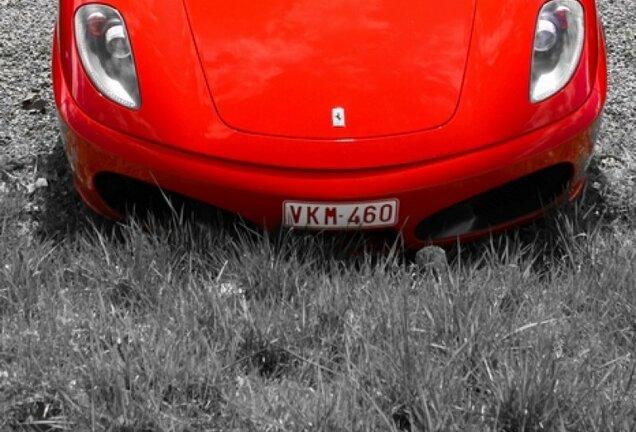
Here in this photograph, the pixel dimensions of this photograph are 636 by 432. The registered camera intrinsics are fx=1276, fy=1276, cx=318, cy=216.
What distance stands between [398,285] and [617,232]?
2.60 ft

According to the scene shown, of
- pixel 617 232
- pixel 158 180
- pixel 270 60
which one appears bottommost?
pixel 617 232

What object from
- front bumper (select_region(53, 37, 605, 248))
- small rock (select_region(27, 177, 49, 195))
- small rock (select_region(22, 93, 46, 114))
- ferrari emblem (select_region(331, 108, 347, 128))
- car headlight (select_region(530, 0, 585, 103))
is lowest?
small rock (select_region(27, 177, 49, 195))

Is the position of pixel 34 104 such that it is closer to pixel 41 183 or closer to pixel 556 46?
pixel 41 183

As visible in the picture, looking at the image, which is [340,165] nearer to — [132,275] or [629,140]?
[132,275]

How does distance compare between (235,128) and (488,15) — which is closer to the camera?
(235,128)

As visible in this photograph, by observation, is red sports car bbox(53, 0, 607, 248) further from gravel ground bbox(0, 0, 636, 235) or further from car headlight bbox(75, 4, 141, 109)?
gravel ground bbox(0, 0, 636, 235)

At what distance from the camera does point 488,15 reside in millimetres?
3539

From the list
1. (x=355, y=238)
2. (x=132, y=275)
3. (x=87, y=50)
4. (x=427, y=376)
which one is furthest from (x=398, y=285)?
(x=87, y=50)

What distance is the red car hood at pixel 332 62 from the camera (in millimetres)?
3318

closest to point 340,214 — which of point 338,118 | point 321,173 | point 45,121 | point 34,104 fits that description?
point 321,173

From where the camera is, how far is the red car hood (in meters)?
3.32

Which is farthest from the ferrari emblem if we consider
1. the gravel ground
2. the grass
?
the gravel ground

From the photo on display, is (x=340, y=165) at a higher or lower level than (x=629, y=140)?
higher

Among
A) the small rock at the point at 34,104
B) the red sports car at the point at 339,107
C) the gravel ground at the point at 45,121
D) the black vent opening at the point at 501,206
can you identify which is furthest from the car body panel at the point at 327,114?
the small rock at the point at 34,104
